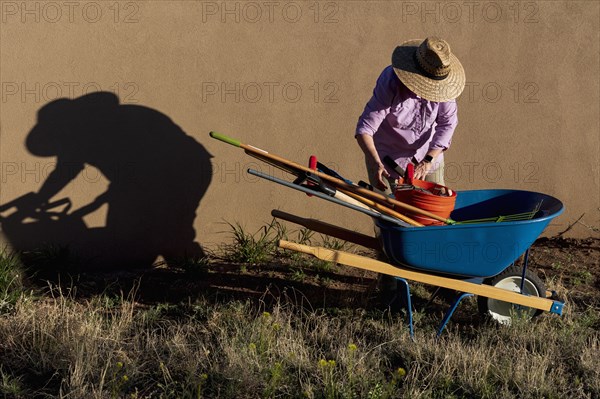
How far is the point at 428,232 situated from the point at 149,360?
5.23ft

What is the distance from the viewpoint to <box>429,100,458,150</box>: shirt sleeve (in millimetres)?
4797

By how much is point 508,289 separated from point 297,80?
2150 millimetres

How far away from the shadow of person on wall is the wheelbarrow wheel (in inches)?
86.7

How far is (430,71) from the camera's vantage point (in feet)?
14.6

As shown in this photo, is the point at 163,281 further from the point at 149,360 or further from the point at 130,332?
the point at 149,360

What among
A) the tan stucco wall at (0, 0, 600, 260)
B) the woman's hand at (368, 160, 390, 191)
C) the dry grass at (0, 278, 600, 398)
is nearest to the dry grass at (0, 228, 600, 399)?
the dry grass at (0, 278, 600, 398)

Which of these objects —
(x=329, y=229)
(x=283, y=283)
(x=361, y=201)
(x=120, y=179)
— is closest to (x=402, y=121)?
(x=361, y=201)

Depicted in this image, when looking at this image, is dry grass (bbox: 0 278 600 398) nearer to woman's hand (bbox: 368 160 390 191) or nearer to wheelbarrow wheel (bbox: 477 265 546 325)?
wheelbarrow wheel (bbox: 477 265 546 325)

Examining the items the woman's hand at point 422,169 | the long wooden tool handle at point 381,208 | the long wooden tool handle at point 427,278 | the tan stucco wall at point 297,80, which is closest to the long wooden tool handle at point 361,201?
the long wooden tool handle at point 381,208

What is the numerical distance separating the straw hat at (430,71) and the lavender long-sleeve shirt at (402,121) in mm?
144

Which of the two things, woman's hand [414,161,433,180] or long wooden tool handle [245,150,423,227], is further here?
woman's hand [414,161,433,180]

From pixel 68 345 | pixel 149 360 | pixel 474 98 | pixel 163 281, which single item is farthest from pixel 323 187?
pixel 474 98

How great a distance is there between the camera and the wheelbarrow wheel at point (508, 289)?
4.71 meters

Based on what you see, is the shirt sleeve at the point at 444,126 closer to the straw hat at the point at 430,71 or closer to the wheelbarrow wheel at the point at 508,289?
the straw hat at the point at 430,71
